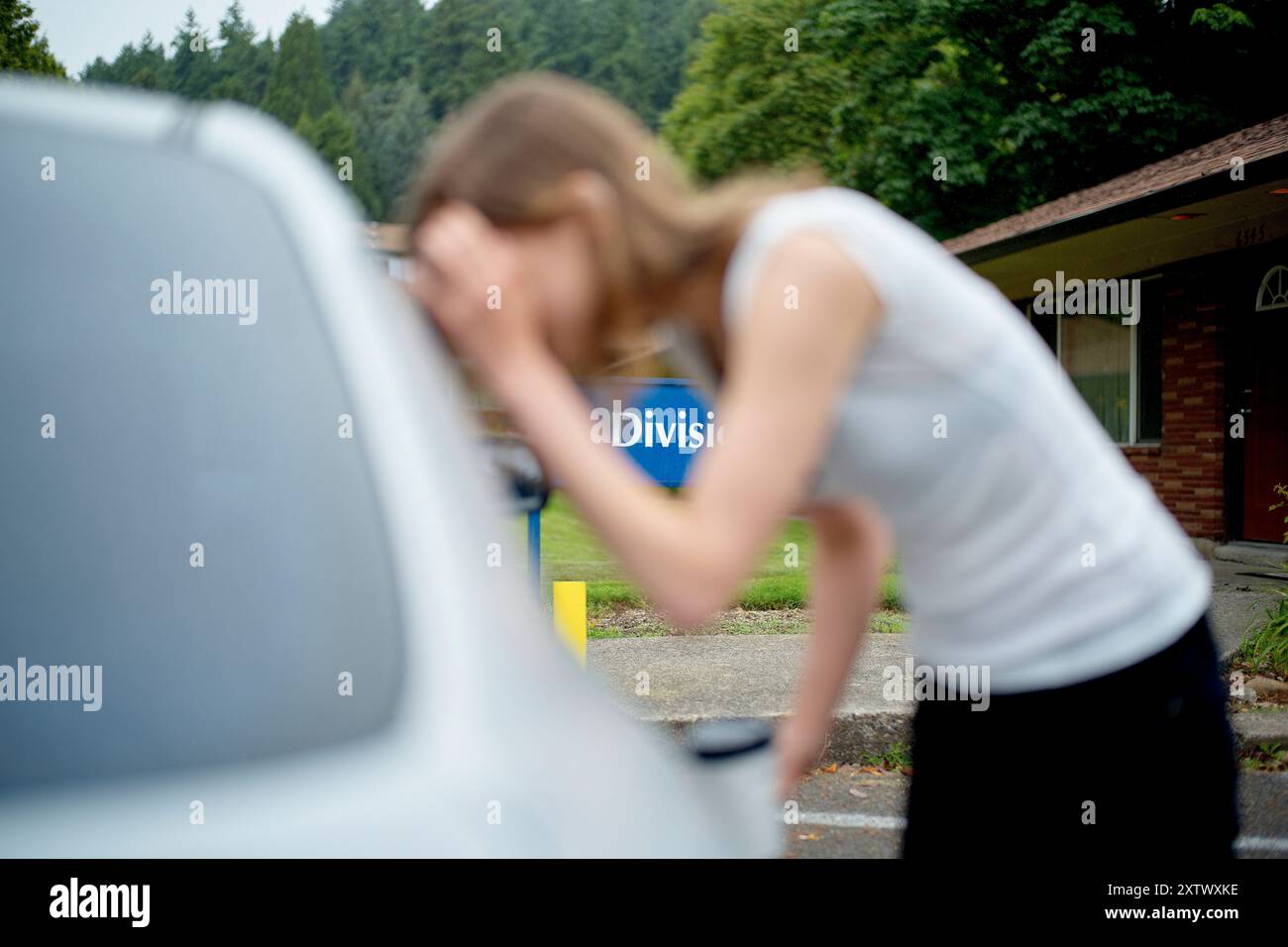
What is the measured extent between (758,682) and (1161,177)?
8227 millimetres

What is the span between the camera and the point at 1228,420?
1223cm

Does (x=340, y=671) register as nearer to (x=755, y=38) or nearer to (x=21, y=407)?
(x=21, y=407)

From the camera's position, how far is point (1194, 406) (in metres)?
12.7

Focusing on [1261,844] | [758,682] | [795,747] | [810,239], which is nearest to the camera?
[810,239]

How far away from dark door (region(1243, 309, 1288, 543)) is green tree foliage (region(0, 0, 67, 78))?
63.6 feet

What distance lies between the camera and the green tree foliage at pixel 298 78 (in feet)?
196

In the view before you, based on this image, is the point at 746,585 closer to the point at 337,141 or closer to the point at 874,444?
the point at 874,444

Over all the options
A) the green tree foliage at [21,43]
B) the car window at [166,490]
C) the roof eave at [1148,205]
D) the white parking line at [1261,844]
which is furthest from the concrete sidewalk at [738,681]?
the green tree foliage at [21,43]

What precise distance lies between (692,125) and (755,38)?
326 cm

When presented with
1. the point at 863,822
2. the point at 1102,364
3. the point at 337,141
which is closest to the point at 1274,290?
the point at 1102,364

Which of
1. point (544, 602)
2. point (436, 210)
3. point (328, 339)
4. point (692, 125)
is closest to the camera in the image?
point (328, 339)

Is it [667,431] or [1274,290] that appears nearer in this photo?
[667,431]

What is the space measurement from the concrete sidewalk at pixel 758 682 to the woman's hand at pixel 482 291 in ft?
10.5
